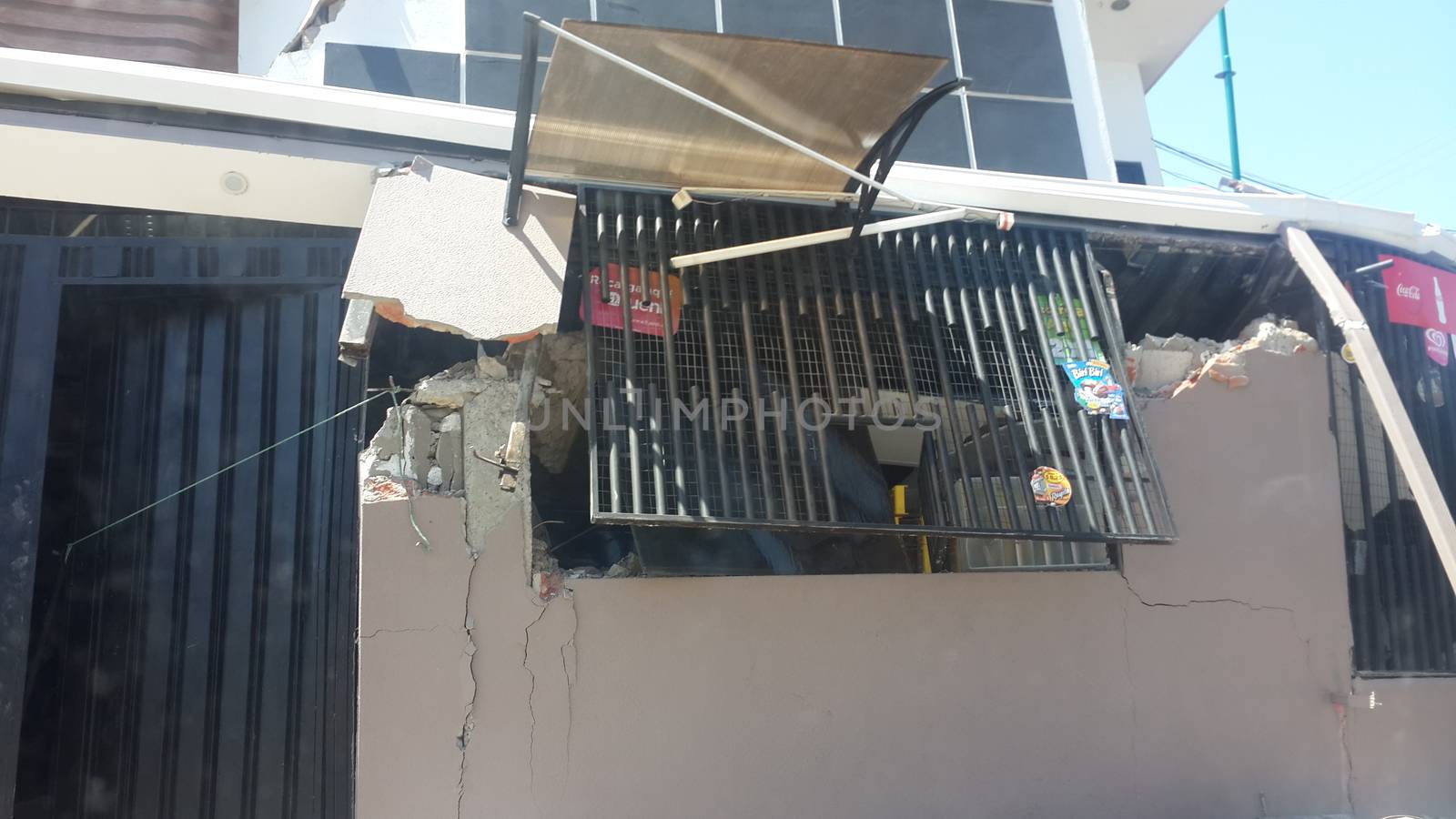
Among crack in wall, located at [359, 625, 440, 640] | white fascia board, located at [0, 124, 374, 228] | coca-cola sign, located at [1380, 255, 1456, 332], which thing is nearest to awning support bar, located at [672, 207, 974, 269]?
white fascia board, located at [0, 124, 374, 228]

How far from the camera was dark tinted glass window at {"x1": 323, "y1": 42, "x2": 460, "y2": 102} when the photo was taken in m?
6.98

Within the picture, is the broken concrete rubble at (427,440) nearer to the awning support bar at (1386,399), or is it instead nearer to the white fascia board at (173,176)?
the white fascia board at (173,176)

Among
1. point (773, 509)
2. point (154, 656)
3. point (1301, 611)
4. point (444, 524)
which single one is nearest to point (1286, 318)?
point (1301, 611)

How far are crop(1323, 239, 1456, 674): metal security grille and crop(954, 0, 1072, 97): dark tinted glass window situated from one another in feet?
9.86

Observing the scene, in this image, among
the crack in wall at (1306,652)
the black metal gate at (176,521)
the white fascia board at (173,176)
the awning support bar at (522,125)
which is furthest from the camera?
the black metal gate at (176,521)

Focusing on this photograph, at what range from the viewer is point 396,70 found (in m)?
7.01

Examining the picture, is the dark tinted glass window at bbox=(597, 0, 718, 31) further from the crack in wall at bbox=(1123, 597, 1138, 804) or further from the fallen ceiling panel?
the crack in wall at bbox=(1123, 597, 1138, 804)

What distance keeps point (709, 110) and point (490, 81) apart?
3718mm

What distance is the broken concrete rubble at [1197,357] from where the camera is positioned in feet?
16.4

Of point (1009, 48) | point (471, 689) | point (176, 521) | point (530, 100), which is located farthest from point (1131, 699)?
point (1009, 48)

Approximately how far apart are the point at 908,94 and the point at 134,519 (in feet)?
14.1

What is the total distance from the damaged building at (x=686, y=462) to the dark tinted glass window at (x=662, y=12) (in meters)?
2.56

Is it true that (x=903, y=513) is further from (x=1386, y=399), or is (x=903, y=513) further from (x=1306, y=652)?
(x=1386, y=399)

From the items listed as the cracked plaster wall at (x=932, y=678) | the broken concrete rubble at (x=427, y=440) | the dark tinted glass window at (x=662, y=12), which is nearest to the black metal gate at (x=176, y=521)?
the broken concrete rubble at (x=427, y=440)
